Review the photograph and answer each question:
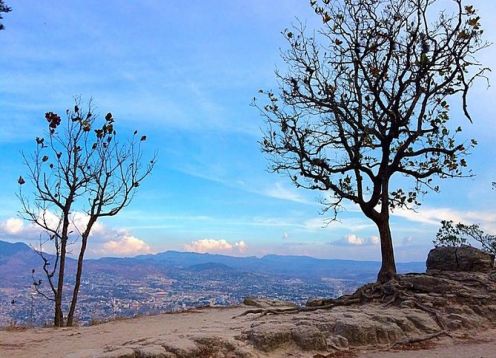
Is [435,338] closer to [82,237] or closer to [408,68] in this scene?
[408,68]

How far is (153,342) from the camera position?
28.3 ft

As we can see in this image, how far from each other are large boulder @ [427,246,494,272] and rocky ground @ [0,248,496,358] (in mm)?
1444

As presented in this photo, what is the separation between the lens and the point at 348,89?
1706 centimetres

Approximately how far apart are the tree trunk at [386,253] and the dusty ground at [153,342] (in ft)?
13.0

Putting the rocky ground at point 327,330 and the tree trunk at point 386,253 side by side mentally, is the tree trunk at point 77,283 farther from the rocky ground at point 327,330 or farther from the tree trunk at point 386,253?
the tree trunk at point 386,253

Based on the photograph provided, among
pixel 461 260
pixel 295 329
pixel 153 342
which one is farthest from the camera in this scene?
pixel 461 260

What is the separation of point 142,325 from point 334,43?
11160 mm

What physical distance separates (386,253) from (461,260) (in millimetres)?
2798

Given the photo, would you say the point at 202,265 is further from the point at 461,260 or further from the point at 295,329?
the point at 295,329

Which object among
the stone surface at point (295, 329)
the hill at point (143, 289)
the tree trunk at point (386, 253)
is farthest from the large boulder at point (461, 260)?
the hill at point (143, 289)

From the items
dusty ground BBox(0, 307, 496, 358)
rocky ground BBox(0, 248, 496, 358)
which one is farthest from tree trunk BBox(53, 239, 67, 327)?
dusty ground BBox(0, 307, 496, 358)

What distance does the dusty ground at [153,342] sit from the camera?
8.68m

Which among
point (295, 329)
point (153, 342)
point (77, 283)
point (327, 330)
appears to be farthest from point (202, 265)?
point (153, 342)

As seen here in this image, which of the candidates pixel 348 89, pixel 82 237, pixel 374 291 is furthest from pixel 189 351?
pixel 348 89
